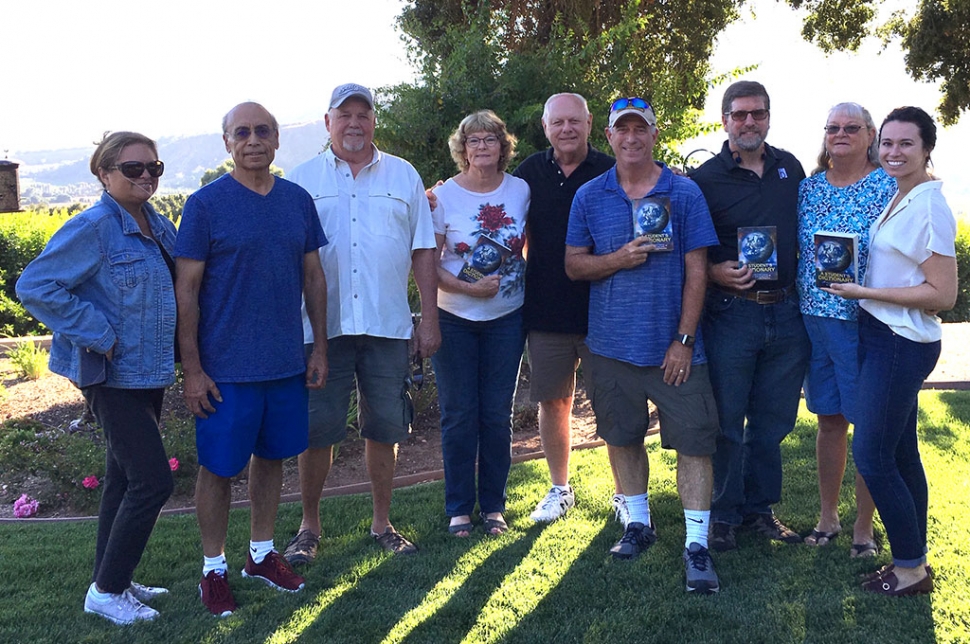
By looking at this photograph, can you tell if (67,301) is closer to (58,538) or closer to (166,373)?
(166,373)

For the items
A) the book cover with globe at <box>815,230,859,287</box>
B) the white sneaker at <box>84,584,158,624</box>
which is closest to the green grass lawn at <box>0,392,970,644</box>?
the white sneaker at <box>84,584,158,624</box>

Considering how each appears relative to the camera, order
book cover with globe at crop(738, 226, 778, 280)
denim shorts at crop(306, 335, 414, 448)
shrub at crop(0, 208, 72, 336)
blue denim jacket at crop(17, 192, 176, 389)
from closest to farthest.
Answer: blue denim jacket at crop(17, 192, 176, 389), book cover with globe at crop(738, 226, 778, 280), denim shorts at crop(306, 335, 414, 448), shrub at crop(0, 208, 72, 336)

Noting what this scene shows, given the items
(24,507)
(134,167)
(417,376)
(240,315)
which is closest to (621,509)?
(417,376)

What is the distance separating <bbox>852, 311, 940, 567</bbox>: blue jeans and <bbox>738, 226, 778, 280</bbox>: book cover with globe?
17.9 inches

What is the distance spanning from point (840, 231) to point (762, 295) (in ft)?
1.50

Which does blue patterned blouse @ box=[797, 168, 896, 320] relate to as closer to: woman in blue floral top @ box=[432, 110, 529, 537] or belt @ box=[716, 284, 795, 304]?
belt @ box=[716, 284, 795, 304]

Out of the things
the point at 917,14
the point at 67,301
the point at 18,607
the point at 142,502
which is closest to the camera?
the point at 67,301

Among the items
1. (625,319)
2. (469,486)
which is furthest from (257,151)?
(469,486)

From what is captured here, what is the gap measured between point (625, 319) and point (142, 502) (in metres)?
2.35

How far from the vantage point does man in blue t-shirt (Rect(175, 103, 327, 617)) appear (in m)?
3.52

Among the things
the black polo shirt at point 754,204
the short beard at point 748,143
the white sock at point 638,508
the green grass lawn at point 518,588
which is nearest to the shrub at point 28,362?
the green grass lawn at point 518,588

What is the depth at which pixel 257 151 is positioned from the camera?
11.8 ft

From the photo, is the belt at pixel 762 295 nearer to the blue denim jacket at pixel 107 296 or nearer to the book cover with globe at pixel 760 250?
the book cover with globe at pixel 760 250

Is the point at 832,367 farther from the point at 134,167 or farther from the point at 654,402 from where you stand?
the point at 134,167
